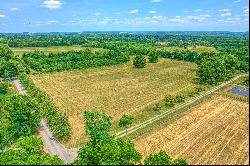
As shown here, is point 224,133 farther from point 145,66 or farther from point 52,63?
point 52,63

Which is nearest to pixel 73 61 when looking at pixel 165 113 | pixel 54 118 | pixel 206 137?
pixel 165 113

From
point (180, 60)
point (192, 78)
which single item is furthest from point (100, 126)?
point (180, 60)

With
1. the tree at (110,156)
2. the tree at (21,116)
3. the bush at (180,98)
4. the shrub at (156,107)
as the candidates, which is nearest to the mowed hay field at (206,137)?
the bush at (180,98)

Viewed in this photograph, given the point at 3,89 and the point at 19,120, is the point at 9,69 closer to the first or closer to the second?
the point at 3,89

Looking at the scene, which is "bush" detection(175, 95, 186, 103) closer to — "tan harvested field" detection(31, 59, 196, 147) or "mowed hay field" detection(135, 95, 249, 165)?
"tan harvested field" detection(31, 59, 196, 147)

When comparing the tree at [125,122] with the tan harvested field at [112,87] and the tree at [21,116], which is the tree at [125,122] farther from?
the tree at [21,116]

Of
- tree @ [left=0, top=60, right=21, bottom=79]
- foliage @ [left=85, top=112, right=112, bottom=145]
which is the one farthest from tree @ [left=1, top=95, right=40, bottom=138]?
tree @ [left=0, top=60, right=21, bottom=79]
